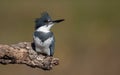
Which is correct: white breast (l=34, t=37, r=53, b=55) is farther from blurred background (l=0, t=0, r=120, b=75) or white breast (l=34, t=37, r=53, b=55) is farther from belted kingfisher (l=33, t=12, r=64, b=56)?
blurred background (l=0, t=0, r=120, b=75)

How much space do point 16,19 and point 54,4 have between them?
47 centimetres

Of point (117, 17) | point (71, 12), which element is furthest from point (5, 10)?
point (117, 17)

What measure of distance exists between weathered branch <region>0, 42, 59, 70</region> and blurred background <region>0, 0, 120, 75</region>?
1.73 m

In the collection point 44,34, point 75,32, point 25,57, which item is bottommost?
point 75,32

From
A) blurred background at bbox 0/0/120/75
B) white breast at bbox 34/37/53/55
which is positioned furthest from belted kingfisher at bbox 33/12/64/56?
blurred background at bbox 0/0/120/75

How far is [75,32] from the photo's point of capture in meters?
6.34

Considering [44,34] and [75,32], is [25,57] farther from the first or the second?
[75,32]

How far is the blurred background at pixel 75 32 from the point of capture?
19.4ft

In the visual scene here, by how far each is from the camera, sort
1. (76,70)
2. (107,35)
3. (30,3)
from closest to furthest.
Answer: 1. (76,70)
2. (107,35)
3. (30,3)

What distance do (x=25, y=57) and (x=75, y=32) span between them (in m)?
2.47

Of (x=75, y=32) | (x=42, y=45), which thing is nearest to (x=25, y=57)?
(x=42, y=45)

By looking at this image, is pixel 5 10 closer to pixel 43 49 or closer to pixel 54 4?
pixel 54 4

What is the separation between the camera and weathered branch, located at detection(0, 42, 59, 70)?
3875 mm

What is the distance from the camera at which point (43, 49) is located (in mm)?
3898
